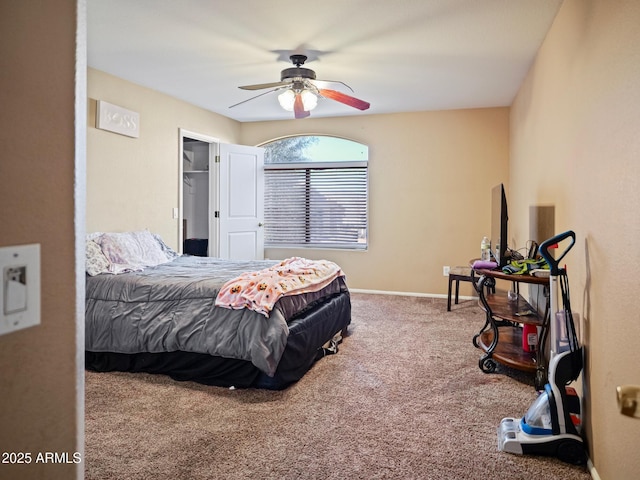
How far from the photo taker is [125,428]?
8.07 feet

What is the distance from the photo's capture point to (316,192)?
6.78m

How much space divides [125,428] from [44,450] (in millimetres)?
1928

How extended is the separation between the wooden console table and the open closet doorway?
11.9 ft

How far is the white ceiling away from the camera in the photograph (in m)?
3.11

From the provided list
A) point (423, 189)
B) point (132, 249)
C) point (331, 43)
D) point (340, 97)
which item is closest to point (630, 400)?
point (331, 43)

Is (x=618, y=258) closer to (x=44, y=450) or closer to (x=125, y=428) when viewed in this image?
(x=44, y=450)

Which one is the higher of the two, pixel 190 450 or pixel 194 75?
pixel 194 75

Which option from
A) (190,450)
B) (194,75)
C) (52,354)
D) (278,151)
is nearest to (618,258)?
(52,354)

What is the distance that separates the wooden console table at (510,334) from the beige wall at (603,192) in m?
0.47

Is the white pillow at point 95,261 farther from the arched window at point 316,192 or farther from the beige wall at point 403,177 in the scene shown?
the arched window at point 316,192

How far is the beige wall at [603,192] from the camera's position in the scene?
170 cm

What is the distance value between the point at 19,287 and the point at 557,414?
7.59 ft

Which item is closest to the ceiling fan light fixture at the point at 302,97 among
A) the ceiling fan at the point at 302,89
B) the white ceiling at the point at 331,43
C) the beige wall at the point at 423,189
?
the ceiling fan at the point at 302,89

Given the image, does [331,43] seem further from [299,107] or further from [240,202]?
[240,202]
